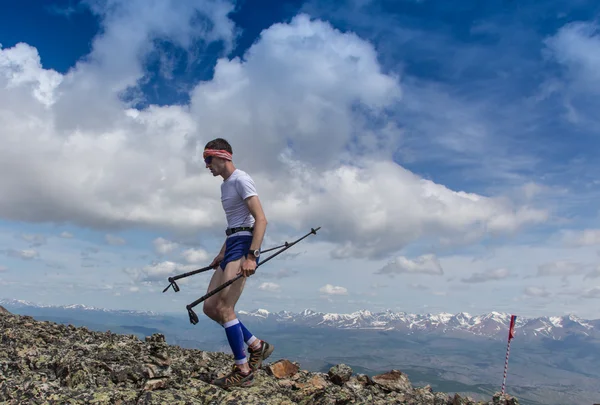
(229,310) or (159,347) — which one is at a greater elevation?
(229,310)

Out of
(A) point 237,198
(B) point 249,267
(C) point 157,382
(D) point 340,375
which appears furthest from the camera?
(D) point 340,375

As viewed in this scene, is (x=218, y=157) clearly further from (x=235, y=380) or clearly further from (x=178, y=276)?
(x=235, y=380)

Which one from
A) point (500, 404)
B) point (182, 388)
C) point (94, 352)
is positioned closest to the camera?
point (182, 388)

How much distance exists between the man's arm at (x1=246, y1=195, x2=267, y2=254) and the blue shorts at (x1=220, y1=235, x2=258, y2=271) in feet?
0.85

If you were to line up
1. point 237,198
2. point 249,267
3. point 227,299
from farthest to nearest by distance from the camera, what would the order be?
point 237,198 < point 227,299 < point 249,267

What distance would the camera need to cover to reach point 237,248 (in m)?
7.36

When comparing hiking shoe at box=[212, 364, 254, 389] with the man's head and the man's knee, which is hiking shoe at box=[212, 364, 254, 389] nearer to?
the man's knee

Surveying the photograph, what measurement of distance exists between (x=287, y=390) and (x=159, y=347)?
13.3ft

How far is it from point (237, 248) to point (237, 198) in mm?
876

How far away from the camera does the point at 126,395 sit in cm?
A: 620

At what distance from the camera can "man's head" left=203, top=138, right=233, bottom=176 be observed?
7.57m

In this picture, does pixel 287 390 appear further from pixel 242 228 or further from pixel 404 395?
pixel 242 228

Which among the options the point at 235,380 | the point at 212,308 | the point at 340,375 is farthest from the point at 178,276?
the point at 340,375

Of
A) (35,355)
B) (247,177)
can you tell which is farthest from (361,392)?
(35,355)
